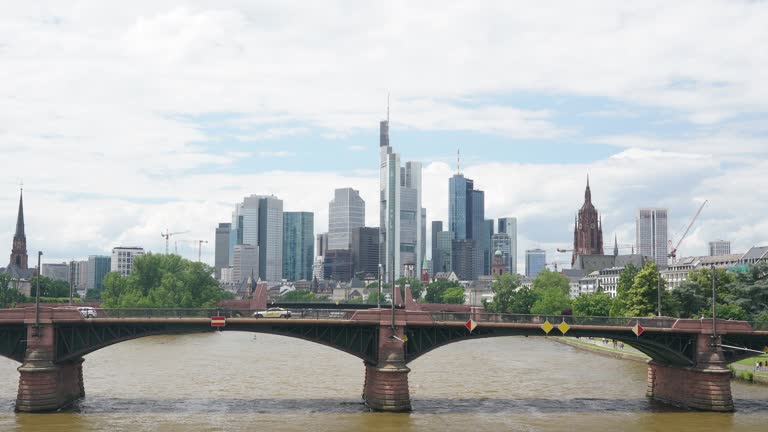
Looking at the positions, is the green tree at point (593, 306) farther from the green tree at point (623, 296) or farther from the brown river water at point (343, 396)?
the brown river water at point (343, 396)

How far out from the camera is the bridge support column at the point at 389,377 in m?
77.7

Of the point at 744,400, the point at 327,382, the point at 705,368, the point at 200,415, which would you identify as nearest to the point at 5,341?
the point at 200,415

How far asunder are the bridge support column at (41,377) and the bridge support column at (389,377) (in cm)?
2648

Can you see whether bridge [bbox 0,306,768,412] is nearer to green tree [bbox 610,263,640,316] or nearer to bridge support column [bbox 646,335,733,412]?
bridge support column [bbox 646,335,733,412]

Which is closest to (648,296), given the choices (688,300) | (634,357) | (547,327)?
(688,300)

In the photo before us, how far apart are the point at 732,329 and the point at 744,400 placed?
7.62 metres

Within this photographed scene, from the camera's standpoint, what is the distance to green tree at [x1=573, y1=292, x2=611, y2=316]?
172250 mm

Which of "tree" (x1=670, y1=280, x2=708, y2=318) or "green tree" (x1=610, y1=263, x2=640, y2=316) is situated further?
"green tree" (x1=610, y1=263, x2=640, y2=316)

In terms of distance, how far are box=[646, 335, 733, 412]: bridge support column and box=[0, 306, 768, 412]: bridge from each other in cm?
9

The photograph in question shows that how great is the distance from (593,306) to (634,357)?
53.5 meters

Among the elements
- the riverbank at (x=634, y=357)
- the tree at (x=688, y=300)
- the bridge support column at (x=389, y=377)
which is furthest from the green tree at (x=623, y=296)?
the bridge support column at (x=389, y=377)

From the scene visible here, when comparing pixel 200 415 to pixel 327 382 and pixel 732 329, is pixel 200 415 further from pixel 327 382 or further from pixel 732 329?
pixel 732 329

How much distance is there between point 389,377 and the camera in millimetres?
78375

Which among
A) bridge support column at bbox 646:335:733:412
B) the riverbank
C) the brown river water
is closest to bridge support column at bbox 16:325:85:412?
the brown river water
